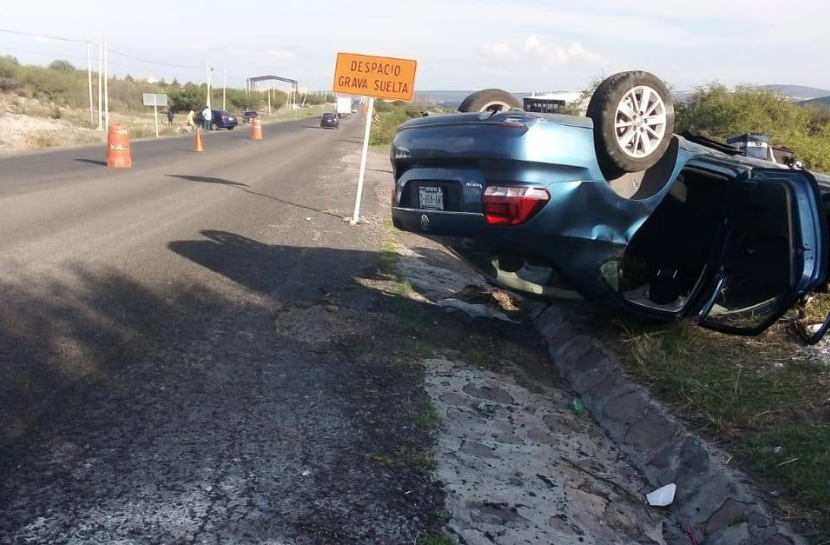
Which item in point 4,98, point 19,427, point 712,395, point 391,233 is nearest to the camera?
point 19,427

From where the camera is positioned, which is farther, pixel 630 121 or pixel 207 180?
pixel 207 180

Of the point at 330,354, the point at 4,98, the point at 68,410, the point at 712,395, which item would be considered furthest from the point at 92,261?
the point at 4,98

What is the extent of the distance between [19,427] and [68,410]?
313mm

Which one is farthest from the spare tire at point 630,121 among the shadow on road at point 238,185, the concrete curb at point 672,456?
the shadow on road at point 238,185

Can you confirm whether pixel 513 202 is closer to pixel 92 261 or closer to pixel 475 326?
pixel 475 326

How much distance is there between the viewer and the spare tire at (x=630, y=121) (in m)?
5.33

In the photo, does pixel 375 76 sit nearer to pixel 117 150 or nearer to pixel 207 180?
pixel 207 180

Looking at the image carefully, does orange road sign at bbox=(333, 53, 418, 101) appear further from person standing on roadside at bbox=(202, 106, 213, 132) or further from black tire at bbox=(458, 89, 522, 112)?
person standing on roadside at bbox=(202, 106, 213, 132)

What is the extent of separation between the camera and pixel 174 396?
4.69 m

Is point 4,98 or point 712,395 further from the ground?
point 712,395

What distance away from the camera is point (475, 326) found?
7.17 m

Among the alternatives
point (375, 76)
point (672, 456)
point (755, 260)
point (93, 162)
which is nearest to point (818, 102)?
point (375, 76)

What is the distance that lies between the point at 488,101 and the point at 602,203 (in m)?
1.97

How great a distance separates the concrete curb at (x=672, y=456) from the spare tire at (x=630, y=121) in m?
1.43
